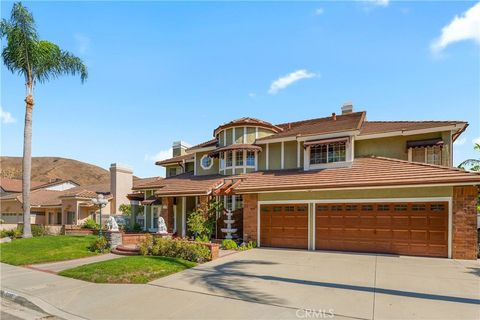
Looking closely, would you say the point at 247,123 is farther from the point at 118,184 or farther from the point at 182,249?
the point at 118,184

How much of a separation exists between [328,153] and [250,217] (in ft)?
17.7

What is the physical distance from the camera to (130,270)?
9.70 m

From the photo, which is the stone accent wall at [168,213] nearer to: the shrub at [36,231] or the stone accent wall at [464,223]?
the shrub at [36,231]

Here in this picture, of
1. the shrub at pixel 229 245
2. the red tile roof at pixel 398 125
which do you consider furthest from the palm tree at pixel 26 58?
the red tile roof at pixel 398 125

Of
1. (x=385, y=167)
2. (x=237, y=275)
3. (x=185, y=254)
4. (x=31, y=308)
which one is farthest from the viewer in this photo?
(x=385, y=167)

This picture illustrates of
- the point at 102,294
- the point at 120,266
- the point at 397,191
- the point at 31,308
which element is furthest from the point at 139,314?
the point at 397,191

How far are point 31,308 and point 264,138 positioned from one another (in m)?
13.8

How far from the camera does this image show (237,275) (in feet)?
30.1

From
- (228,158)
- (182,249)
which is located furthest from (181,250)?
(228,158)

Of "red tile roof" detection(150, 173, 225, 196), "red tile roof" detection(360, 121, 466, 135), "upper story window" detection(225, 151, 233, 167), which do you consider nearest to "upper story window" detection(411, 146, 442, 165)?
"red tile roof" detection(360, 121, 466, 135)

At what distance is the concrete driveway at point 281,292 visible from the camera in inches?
244

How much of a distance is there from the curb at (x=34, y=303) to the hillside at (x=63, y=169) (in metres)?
88.2

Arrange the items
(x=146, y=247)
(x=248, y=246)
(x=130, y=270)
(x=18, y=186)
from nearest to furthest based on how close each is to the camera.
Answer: (x=130, y=270)
(x=146, y=247)
(x=248, y=246)
(x=18, y=186)

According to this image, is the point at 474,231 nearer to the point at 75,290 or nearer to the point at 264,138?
the point at 264,138
